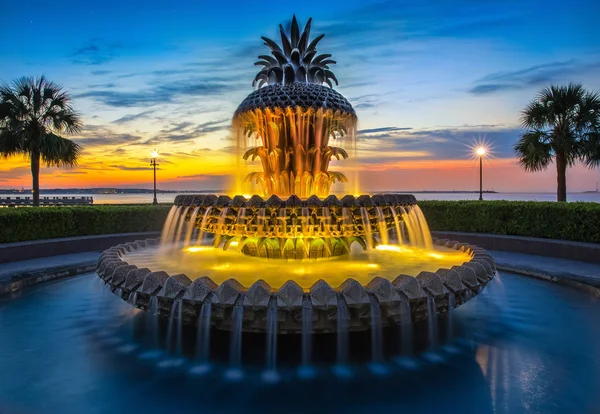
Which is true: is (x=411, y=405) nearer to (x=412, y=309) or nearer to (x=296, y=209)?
(x=412, y=309)

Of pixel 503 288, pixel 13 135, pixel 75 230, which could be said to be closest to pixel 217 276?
pixel 503 288

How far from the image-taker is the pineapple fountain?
5082 millimetres

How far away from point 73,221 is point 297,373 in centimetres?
1378

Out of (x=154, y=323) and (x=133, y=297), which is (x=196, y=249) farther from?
(x=133, y=297)

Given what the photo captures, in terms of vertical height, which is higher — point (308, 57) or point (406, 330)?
point (308, 57)

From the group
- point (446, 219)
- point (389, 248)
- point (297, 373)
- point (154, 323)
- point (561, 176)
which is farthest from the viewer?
point (561, 176)

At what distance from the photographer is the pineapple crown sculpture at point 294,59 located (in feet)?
27.9

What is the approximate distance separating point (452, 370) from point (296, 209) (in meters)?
3.27

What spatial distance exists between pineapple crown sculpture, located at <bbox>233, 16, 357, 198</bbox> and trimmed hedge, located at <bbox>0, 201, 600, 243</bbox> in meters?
9.77

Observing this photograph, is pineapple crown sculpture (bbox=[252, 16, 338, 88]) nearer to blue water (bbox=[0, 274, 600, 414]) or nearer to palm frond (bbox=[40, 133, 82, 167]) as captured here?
blue water (bbox=[0, 274, 600, 414])

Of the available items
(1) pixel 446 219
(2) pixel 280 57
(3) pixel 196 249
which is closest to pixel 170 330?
(3) pixel 196 249

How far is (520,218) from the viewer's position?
15.6m

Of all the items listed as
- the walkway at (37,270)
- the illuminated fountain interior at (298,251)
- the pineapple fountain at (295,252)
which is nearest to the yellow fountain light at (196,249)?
the pineapple fountain at (295,252)

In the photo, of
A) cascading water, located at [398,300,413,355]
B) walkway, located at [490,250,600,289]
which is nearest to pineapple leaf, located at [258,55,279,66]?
cascading water, located at [398,300,413,355]
